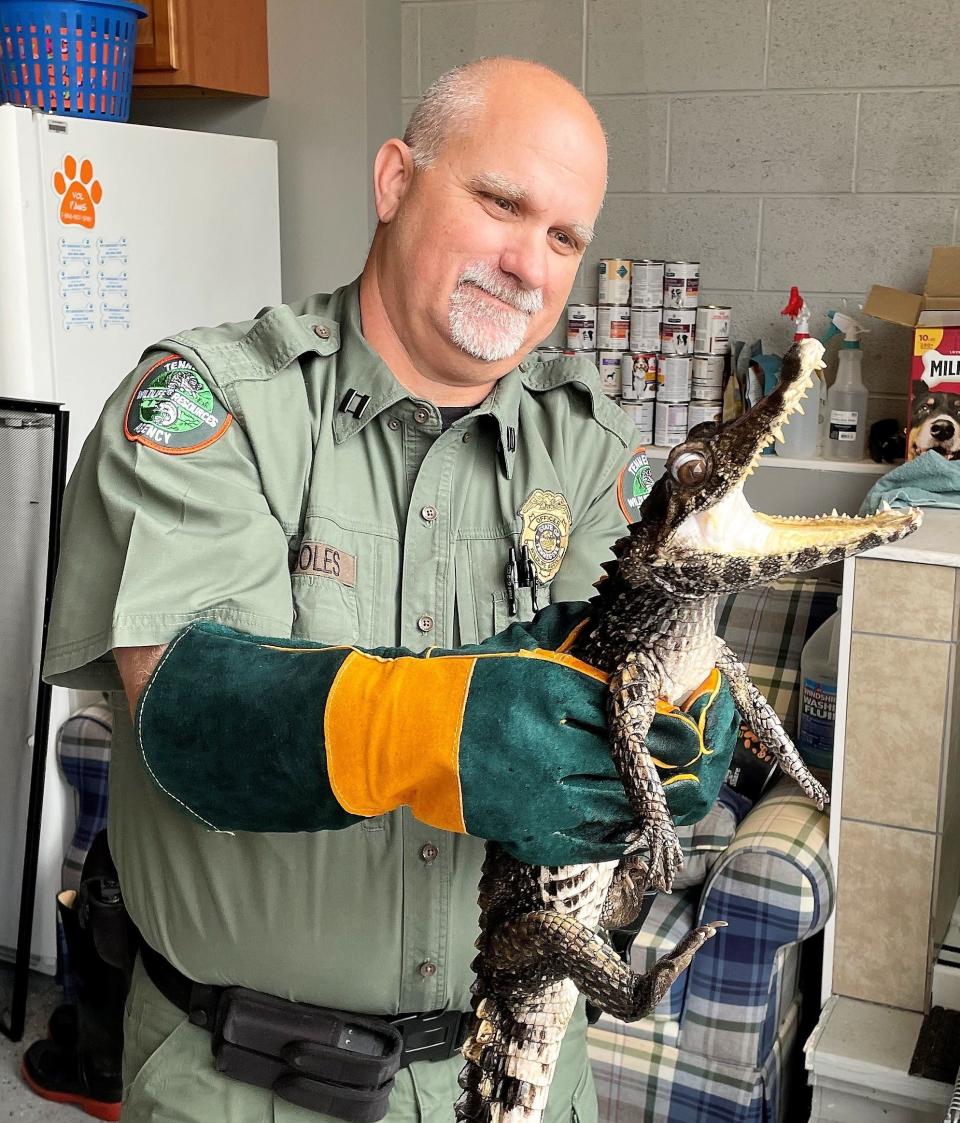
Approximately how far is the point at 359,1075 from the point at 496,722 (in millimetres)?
515

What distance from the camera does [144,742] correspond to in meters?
1.03

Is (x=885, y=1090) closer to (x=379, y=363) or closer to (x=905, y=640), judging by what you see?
(x=905, y=640)

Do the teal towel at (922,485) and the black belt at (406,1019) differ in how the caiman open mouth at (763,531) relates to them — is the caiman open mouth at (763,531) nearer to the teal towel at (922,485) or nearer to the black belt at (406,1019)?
the black belt at (406,1019)

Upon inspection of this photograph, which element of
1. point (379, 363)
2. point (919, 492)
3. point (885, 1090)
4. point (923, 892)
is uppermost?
point (379, 363)

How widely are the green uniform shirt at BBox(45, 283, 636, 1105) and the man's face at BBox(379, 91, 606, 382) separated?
9 centimetres

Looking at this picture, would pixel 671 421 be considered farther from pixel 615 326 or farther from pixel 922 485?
pixel 922 485

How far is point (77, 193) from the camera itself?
2711 millimetres

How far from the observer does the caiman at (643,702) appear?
94 cm

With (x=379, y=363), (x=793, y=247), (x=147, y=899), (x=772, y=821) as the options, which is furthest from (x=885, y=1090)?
(x=793, y=247)

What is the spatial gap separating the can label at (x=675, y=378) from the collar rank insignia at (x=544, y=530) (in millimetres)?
1851

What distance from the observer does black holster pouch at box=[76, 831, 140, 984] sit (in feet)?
5.52

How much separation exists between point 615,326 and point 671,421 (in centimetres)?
29

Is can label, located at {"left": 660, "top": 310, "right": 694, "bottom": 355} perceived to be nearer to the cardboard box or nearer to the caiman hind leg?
the cardboard box

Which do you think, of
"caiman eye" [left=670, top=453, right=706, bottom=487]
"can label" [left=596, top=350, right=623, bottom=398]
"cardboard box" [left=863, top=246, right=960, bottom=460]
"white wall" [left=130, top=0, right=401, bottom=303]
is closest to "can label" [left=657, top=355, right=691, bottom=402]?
"can label" [left=596, top=350, right=623, bottom=398]
